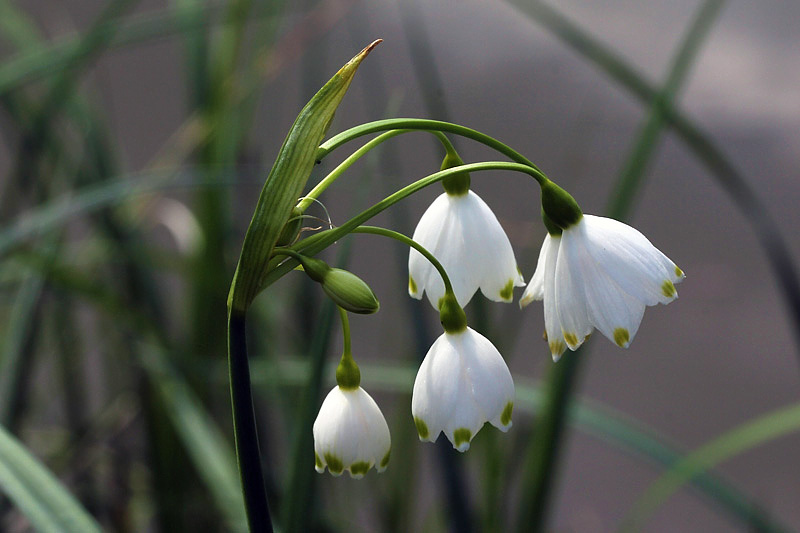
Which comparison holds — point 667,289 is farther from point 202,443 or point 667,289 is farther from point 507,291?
point 202,443

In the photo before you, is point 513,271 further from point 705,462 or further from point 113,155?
point 113,155

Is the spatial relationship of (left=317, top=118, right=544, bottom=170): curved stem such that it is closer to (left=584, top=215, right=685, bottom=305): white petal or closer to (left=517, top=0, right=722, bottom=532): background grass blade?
(left=584, top=215, right=685, bottom=305): white petal

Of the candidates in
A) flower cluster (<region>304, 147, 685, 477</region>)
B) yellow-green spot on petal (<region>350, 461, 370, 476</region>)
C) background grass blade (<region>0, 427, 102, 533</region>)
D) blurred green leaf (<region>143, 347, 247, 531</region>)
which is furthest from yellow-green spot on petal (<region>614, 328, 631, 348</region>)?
blurred green leaf (<region>143, 347, 247, 531</region>)

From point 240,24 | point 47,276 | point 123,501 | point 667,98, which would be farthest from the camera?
point 123,501

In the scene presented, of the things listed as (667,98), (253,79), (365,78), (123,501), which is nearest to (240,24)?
(253,79)

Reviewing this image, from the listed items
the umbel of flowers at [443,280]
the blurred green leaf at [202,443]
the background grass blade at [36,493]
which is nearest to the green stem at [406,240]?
the umbel of flowers at [443,280]

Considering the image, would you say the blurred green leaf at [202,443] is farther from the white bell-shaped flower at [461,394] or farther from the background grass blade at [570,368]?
the white bell-shaped flower at [461,394]
